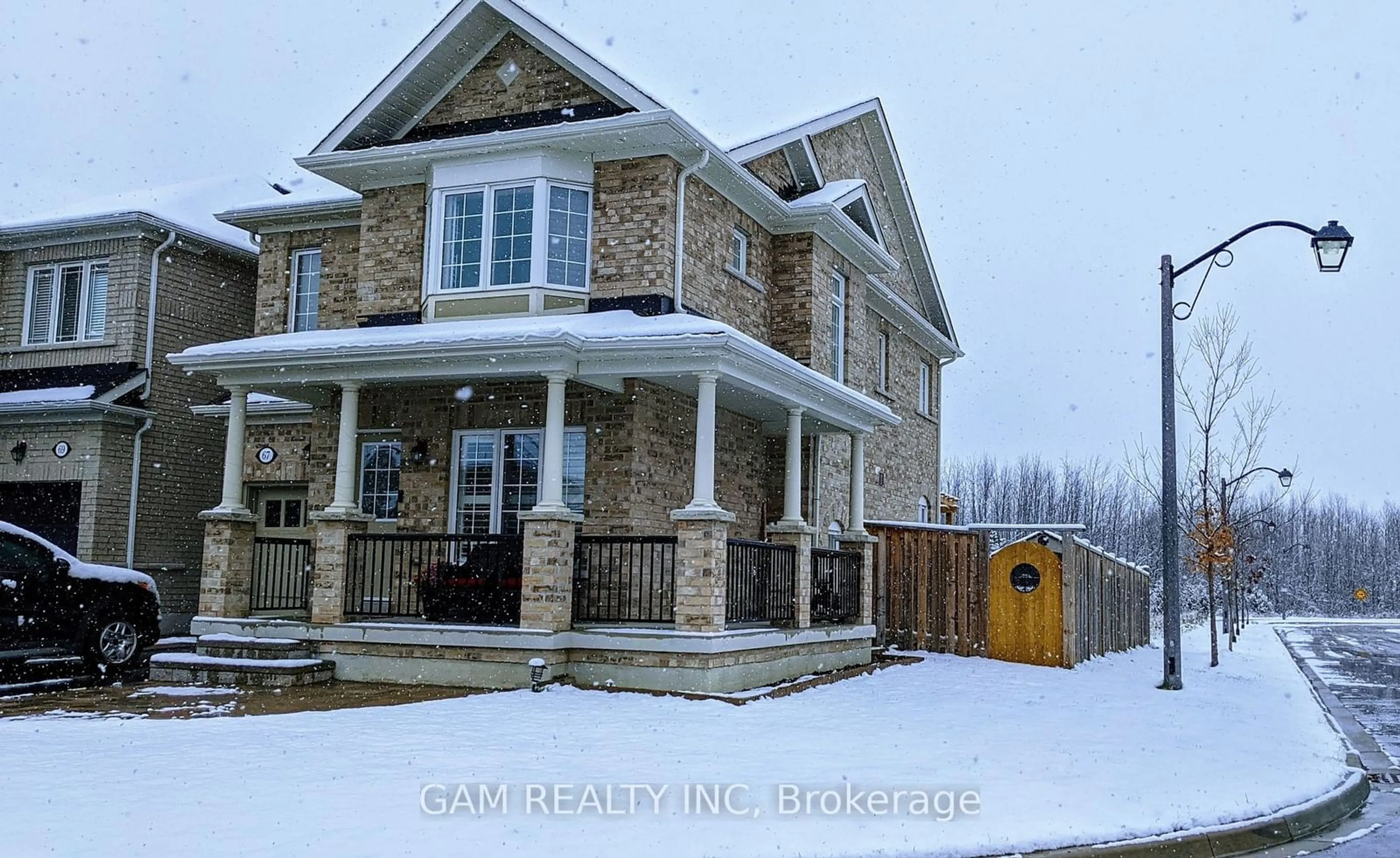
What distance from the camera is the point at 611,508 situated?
1387cm

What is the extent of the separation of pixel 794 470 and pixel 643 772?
689cm

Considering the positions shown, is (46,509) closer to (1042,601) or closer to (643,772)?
(643,772)

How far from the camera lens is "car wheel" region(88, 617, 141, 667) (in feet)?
41.2

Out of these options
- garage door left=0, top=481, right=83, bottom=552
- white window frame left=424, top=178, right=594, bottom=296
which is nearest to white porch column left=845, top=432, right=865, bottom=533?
white window frame left=424, top=178, right=594, bottom=296

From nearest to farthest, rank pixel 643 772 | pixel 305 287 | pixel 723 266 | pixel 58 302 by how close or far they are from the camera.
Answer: pixel 643 772 → pixel 723 266 → pixel 305 287 → pixel 58 302

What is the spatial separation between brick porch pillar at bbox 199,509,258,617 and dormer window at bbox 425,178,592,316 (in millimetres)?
3574

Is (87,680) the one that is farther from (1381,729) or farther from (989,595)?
(1381,729)

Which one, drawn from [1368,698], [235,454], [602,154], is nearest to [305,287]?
[235,454]

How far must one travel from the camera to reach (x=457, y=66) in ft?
51.6

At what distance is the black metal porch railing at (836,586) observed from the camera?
15.4 meters

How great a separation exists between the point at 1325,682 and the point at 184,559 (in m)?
18.0

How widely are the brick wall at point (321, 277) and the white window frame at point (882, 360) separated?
9.13 metres

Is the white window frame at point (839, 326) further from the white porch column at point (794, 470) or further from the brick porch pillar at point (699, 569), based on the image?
the brick porch pillar at point (699, 569)

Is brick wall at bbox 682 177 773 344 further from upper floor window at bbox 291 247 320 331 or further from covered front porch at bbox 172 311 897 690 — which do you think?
upper floor window at bbox 291 247 320 331
